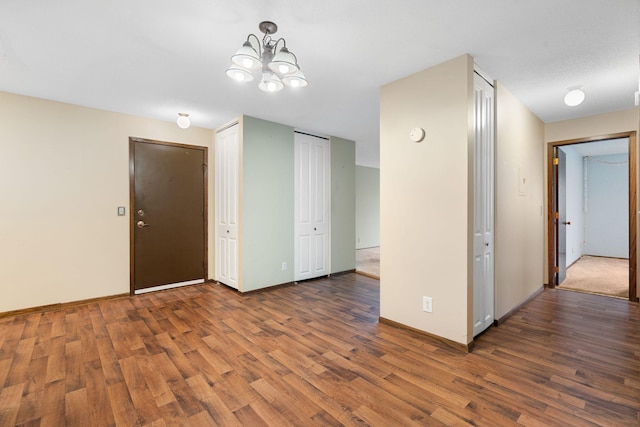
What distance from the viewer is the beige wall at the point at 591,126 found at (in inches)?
143

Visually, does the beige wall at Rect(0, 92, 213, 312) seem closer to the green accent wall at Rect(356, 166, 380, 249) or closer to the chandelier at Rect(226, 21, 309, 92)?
the chandelier at Rect(226, 21, 309, 92)

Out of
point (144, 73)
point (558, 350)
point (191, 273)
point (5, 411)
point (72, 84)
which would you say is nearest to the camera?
point (5, 411)

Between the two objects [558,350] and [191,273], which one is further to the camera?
[191,273]

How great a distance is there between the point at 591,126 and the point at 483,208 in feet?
9.12

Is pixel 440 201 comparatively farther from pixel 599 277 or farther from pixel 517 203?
pixel 599 277

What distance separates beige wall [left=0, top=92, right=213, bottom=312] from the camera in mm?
3148

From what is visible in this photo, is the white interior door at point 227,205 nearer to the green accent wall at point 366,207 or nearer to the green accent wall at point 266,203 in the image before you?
the green accent wall at point 266,203

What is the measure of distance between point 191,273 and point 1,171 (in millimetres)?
2393

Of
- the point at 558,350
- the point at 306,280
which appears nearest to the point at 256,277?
the point at 306,280

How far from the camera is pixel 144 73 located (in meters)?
2.67

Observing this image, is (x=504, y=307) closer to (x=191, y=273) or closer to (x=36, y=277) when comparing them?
(x=191, y=273)

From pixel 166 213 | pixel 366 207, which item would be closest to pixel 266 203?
pixel 166 213

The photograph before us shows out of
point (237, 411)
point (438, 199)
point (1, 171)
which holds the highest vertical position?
point (1, 171)

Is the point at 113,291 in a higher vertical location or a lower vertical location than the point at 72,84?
lower
